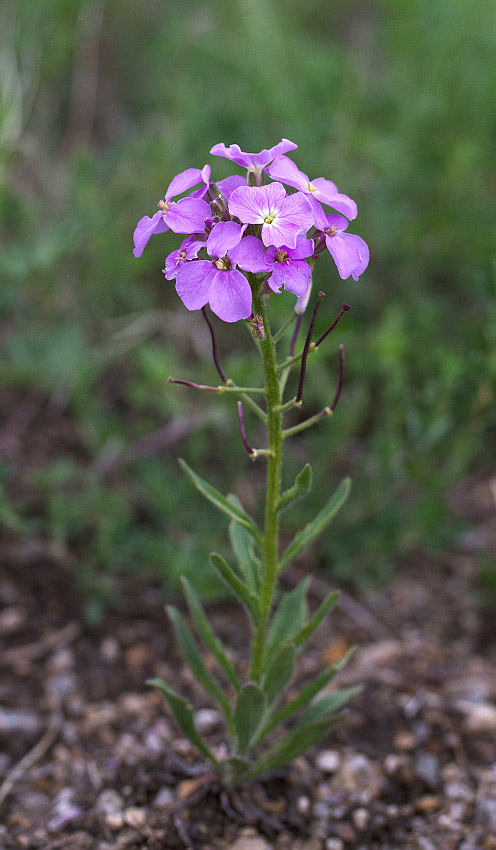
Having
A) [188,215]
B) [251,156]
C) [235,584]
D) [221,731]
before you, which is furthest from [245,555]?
[251,156]

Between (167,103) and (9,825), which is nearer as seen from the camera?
(9,825)

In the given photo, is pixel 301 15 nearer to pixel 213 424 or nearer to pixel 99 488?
pixel 213 424

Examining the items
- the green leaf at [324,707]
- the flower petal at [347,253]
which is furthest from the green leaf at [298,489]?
the green leaf at [324,707]

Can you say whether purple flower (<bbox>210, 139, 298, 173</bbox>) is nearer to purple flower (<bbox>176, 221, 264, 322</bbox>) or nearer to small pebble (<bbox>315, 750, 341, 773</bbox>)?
purple flower (<bbox>176, 221, 264, 322</bbox>)

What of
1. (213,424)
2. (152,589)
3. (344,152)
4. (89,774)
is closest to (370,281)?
(344,152)

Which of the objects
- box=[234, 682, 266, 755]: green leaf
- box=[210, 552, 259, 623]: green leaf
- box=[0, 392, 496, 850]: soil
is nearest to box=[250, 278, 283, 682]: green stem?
box=[210, 552, 259, 623]: green leaf

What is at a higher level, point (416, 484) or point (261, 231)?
point (261, 231)

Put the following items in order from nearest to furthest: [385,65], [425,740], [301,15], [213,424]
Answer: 1. [425,740]
2. [213,424]
3. [385,65]
4. [301,15]
